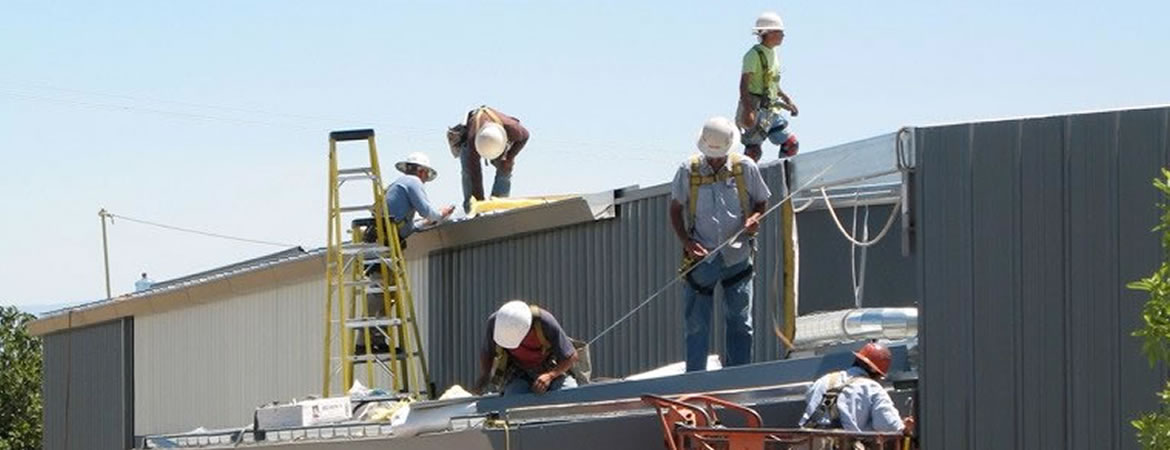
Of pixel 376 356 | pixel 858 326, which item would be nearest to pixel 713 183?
pixel 858 326

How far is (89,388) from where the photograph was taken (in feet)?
88.7

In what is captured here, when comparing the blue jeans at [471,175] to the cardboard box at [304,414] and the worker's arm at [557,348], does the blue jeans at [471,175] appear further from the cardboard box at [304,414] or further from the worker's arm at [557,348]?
the worker's arm at [557,348]

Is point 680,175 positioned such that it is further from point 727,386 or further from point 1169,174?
point 1169,174

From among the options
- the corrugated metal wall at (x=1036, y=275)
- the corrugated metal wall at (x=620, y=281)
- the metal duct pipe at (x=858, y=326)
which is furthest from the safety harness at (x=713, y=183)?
the corrugated metal wall at (x=1036, y=275)

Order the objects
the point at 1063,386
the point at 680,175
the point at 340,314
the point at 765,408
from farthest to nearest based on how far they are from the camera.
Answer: the point at 340,314
the point at 680,175
the point at 765,408
the point at 1063,386

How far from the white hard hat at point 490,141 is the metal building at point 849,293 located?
85 centimetres

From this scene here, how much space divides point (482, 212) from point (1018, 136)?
8.29 meters

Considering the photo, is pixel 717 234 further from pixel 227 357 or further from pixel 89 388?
pixel 89 388

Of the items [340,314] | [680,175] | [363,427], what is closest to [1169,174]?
[680,175]

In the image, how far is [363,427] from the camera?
15797 millimetres

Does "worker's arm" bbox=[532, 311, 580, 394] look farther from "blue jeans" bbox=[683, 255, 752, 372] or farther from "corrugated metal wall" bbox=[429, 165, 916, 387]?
"corrugated metal wall" bbox=[429, 165, 916, 387]

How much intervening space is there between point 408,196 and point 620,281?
2.39 m

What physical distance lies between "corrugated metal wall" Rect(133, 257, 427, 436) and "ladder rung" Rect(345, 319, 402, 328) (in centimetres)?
165

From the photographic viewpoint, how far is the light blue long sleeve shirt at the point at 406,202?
20.1 metres
